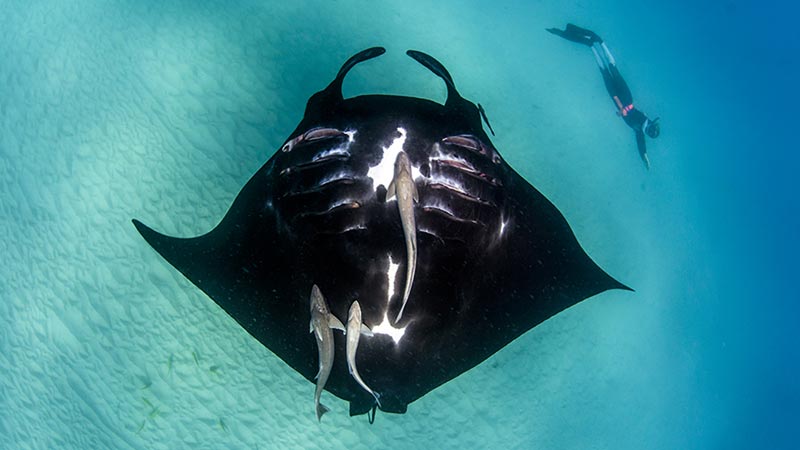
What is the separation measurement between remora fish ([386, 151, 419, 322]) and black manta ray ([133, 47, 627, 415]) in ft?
0.04

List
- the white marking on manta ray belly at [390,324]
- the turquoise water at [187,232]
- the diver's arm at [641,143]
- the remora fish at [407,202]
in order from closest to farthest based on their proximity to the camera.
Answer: the remora fish at [407,202], the white marking on manta ray belly at [390,324], the turquoise water at [187,232], the diver's arm at [641,143]

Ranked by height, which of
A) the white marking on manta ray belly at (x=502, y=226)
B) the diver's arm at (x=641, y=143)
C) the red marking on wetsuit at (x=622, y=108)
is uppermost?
the white marking on manta ray belly at (x=502, y=226)

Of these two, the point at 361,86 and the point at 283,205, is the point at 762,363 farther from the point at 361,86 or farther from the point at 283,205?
the point at 283,205

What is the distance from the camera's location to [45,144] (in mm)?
7391

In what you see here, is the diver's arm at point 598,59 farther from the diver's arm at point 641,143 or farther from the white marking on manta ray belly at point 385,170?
the white marking on manta ray belly at point 385,170

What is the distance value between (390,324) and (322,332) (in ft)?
1.73

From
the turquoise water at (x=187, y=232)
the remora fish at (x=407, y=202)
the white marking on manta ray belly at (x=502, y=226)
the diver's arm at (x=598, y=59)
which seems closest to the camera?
the remora fish at (x=407, y=202)

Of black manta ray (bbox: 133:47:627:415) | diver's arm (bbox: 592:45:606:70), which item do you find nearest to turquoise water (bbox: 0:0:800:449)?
black manta ray (bbox: 133:47:627:415)

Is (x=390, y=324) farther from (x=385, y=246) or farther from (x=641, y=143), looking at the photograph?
(x=641, y=143)

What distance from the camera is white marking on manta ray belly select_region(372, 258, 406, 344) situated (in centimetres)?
292

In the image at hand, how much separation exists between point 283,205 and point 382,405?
5.40ft

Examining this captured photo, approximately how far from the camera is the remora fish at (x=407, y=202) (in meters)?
2.53

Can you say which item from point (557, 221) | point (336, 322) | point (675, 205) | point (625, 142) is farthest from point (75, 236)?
point (675, 205)

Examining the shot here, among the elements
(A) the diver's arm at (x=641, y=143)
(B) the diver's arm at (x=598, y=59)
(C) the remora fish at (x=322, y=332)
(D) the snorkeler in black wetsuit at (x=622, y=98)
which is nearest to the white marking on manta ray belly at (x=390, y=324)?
(C) the remora fish at (x=322, y=332)
